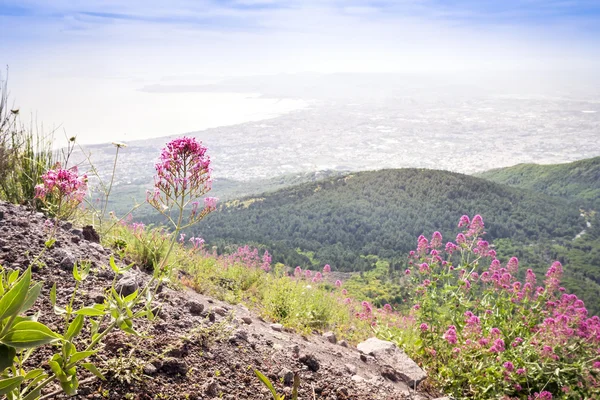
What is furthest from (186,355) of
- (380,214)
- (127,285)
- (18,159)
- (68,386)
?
(380,214)

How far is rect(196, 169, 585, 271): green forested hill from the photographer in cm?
6681

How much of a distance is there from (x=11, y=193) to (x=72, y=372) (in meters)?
5.61

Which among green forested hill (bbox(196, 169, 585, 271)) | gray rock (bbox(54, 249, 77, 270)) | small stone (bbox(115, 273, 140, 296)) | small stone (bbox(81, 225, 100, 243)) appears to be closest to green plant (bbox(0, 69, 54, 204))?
small stone (bbox(81, 225, 100, 243))

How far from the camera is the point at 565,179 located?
108m

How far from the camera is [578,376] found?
492cm

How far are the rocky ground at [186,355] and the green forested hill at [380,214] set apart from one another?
53158 mm

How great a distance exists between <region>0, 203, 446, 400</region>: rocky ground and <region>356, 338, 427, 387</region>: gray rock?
1cm

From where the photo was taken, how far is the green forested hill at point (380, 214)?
66.8 meters

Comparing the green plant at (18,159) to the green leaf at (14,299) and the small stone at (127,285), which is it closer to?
the small stone at (127,285)

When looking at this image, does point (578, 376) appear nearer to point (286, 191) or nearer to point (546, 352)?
point (546, 352)

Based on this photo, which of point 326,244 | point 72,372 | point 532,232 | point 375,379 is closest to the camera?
point 72,372

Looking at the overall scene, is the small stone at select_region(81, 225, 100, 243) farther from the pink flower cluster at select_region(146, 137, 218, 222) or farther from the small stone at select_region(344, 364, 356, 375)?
the small stone at select_region(344, 364, 356, 375)

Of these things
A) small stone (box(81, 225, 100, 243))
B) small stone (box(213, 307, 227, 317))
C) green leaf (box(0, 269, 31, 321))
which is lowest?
small stone (box(213, 307, 227, 317))

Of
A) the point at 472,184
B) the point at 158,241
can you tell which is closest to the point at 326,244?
the point at 472,184
